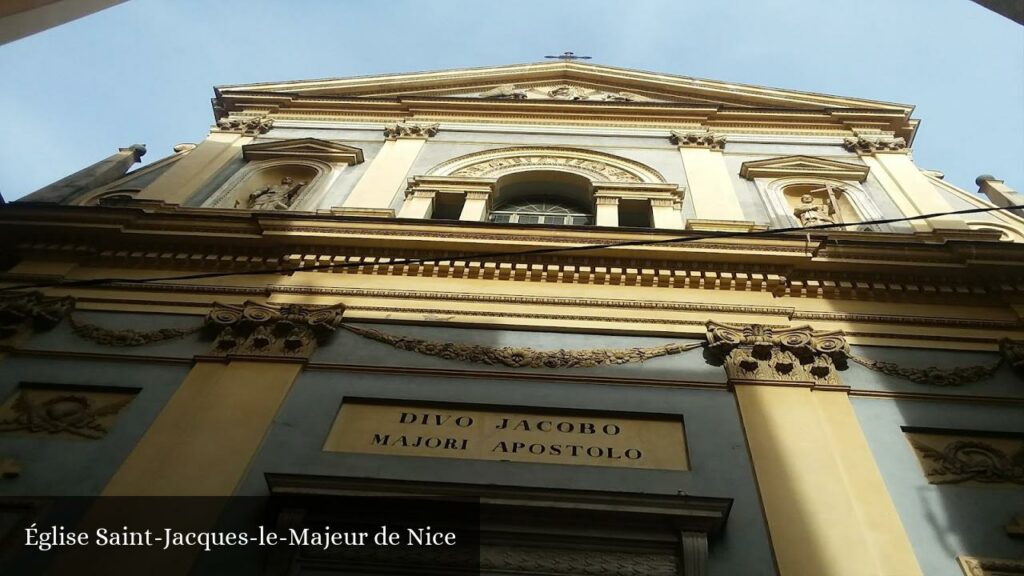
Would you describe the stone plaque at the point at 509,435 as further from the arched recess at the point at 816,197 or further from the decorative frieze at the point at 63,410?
the arched recess at the point at 816,197

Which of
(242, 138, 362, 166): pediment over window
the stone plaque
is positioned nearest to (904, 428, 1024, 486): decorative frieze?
the stone plaque

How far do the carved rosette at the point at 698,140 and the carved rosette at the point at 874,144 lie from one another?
2.48 metres

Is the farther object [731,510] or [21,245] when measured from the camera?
[21,245]

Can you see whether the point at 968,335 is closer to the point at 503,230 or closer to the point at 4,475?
the point at 503,230

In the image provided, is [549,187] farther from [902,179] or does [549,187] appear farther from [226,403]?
[226,403]

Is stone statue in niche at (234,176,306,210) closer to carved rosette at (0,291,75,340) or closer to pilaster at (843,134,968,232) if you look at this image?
carved rosette at (0,291,75,340)

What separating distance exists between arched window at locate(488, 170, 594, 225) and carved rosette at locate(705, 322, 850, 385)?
4.56 m

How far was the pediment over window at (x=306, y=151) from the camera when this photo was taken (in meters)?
13.7

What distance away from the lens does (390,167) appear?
13117 mm

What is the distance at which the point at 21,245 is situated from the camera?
33.2ft

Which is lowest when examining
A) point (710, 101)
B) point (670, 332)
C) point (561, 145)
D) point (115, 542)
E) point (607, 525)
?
point (115, 542)

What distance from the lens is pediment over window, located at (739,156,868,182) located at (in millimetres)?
13117

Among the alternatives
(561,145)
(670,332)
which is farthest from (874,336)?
(561,145)

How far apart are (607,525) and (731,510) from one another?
118 cm
